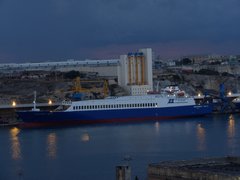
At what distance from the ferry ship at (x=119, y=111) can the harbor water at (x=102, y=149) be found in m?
3.79

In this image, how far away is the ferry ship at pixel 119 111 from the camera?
27094 millimetres

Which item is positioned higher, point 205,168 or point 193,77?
point 193,77

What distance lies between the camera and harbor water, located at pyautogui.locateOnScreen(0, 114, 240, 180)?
1266 centimetres

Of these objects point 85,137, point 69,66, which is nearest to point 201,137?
point 85,137

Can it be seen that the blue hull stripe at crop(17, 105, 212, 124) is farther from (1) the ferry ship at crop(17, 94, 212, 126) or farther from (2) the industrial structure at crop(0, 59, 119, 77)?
(2) the industrial structure at crop(0, 59, 119, 77)

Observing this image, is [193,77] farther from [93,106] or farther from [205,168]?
[205,168]

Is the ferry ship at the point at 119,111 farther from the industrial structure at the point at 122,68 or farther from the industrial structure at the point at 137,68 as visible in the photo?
the industrial structure at the point at 137,68

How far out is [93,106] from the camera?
28.2 metres

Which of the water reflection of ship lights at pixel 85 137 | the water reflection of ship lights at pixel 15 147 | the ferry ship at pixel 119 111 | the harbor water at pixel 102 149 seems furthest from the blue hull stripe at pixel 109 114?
the water reflection of ship lights at pixel 85 137

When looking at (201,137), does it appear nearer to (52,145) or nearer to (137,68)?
(52,145)

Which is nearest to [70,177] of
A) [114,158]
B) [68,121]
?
[114,158]

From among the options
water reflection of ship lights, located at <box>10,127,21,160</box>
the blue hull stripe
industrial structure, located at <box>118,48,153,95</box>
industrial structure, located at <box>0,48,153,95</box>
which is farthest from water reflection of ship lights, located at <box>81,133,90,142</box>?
industrial structure, located at <box>118,48,153,95</box>

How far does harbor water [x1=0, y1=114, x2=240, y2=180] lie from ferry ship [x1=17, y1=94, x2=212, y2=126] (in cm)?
379

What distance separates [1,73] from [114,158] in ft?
98.6
